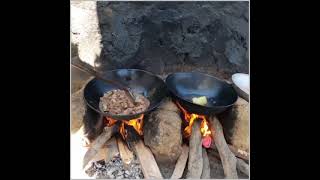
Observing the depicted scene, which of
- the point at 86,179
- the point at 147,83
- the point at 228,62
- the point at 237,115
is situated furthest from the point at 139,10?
the point at 86,179

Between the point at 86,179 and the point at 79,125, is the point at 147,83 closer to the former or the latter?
the point at 79,125

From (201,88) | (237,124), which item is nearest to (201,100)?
(201,88)

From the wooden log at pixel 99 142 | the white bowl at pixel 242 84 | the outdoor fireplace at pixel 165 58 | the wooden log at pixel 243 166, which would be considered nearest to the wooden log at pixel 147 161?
the outdoor fireplace at pixel 165 58

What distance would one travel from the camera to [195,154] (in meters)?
2.48

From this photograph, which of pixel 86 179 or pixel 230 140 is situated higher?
pixel 230 140

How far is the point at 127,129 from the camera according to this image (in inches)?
98.1

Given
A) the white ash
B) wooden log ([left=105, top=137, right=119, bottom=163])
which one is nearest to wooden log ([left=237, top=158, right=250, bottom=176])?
the white ash

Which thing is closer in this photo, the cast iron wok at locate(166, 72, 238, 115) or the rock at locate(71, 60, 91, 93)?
the rock at locate(71, 60, 91, 93)

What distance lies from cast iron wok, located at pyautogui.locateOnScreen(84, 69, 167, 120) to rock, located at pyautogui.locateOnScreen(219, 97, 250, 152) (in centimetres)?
38

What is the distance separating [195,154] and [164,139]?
0.19 meters

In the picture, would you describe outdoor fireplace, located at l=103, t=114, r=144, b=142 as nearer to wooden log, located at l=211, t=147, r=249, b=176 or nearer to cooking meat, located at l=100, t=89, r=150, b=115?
cooking meat, located at l=100, t=89, r=150, b=115

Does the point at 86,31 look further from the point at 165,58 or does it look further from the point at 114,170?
the point at 114,170

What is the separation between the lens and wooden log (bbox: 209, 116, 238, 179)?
2475mm
